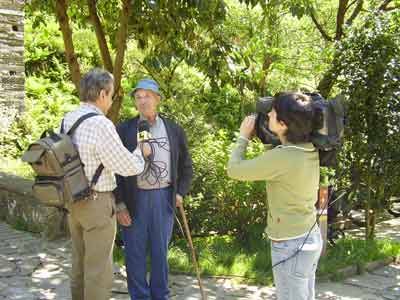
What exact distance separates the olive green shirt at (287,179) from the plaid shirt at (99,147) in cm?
69

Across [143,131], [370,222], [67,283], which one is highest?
[143,131]

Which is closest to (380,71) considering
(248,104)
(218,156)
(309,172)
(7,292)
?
(248,104)

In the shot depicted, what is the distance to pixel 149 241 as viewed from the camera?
4145 millimetres

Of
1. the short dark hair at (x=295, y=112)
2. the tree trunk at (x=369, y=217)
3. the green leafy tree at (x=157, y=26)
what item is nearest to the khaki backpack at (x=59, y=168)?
the short dark hair at (x=295, y=112)

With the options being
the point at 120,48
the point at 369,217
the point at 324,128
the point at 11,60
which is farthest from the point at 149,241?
the point at 11,60

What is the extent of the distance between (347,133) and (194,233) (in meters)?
2.15

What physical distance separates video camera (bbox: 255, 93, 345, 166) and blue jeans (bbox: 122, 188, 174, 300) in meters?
1.11

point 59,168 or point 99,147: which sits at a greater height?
point 99,147

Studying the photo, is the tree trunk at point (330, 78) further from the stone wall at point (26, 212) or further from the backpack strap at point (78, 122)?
the backpack strap at point (78, 122)

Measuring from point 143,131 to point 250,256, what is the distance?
2.60 meters

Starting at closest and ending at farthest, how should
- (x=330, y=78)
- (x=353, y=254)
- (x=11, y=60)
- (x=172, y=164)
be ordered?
(x=172, y=164)
(x=353, y=254)
(x=330, y=78)
(x=11, y=60)

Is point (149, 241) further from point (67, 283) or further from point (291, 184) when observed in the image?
point (291, 184)

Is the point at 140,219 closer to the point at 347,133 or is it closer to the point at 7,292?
the point at 7,292

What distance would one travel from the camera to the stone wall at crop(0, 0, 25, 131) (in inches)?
497
